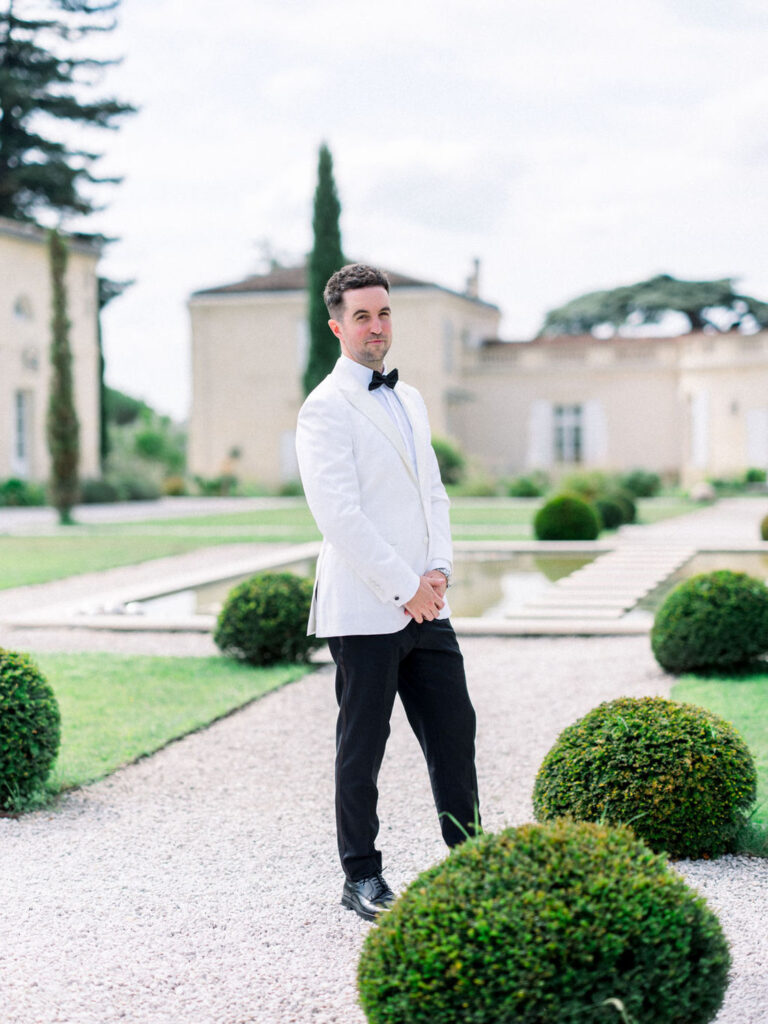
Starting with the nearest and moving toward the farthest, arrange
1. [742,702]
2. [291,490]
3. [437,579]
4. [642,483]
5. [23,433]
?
[437,579], [742,702], [23,433], [642,483], [291,490]

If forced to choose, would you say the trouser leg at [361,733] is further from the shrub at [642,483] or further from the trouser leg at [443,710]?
the shrub at [642,483]

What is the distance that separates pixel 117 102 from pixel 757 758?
32.5 metres

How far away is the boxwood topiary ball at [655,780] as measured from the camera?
11.9 ft

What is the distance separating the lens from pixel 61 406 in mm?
20516

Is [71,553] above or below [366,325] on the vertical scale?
below

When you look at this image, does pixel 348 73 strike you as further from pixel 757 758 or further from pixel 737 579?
pixel 757 758

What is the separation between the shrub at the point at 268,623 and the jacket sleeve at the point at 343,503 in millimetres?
4075

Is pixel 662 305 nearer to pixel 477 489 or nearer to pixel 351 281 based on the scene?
pixel 477 489

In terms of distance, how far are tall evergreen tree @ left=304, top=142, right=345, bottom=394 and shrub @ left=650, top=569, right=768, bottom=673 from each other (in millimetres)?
20453

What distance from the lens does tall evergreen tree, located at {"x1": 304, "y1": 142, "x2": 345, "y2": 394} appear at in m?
26.7

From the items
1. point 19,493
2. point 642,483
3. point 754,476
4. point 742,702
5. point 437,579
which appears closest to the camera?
point 437,579

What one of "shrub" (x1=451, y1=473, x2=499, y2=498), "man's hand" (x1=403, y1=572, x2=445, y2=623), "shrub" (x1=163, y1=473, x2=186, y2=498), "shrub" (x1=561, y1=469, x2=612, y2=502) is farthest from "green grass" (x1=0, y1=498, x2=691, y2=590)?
"man's hand" (x1=403, y1=572, x2=445, y2=623)

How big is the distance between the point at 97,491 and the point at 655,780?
2482 cm

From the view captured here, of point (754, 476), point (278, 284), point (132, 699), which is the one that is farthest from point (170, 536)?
point (754, 476)
